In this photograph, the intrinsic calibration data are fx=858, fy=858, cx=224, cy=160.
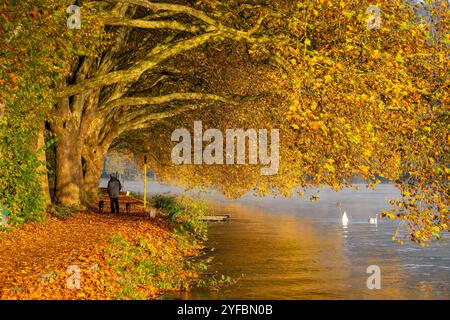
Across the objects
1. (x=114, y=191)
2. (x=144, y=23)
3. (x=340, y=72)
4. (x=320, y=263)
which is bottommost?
(x=320, y=263)

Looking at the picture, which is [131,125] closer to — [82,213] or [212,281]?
[82,213]

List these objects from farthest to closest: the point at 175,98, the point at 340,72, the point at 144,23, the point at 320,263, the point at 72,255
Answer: the point at 175,98, the point at 320,263, the point at 144,23, the point at 72,255, the point at 340,72

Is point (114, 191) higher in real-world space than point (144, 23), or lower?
lower

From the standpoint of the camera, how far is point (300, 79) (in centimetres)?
1828

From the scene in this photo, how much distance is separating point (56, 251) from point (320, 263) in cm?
988

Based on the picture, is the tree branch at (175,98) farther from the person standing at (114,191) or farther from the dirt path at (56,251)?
the dirt path at (56,251)

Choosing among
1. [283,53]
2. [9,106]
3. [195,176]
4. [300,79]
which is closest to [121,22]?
[9,106]

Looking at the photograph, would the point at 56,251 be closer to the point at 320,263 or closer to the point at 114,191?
the point at 320,263

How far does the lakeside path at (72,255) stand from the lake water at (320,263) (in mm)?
1750

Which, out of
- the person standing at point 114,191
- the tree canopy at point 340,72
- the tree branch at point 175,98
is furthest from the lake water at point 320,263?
the tree branch at point 175,98

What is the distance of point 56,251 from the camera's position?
20.1 metres

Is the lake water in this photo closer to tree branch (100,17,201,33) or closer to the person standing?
the person standing

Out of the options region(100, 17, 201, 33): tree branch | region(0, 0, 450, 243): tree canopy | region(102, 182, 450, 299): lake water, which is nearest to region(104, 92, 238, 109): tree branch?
region(0, 0, 450, 243): tree canopy

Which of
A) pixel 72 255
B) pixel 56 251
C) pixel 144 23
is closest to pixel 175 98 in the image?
pixel 144 23
